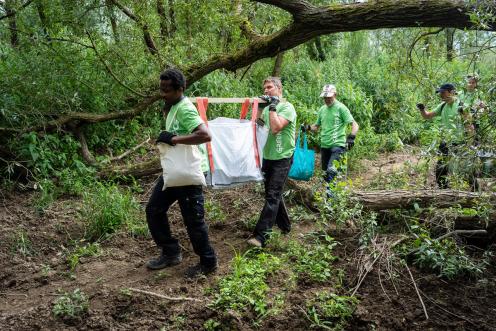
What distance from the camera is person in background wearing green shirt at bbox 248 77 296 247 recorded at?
5.64m

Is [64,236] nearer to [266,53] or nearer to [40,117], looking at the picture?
[40,117]

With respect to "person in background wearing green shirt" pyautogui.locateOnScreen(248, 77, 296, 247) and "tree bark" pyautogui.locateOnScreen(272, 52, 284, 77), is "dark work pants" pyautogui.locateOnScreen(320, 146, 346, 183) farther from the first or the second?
"tree bark" pyautogui.locateOnScreen(272, 52, 284, 77)

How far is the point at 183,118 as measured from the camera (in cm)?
459

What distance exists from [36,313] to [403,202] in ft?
13.5

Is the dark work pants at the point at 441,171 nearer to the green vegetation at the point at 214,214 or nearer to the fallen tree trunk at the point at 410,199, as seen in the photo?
the fallen tree trunk at the point at 410,199

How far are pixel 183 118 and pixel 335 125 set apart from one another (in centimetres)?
337

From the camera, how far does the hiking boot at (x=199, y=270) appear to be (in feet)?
16.1

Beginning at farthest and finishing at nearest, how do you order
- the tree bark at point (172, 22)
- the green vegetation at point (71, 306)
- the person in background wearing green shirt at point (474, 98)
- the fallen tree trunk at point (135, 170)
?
the tree bark at point (172, 22), the fallen tree trunk at point (135, 170), the green vegetation at point (71, 306), the person in background wearing green shirt at point (474, 98)

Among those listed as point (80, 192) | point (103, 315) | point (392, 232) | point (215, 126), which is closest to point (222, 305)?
point (103, 315)

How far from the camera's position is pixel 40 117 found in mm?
7734

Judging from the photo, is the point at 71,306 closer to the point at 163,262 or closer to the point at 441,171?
the point at 163,262

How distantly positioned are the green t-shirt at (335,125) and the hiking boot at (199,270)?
317cm

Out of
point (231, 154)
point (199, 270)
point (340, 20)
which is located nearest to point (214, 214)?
point (231, 154)

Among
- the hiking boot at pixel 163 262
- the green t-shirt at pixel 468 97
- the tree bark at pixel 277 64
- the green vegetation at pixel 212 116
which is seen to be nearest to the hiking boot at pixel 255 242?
the green vegetation at pixel 212 116
